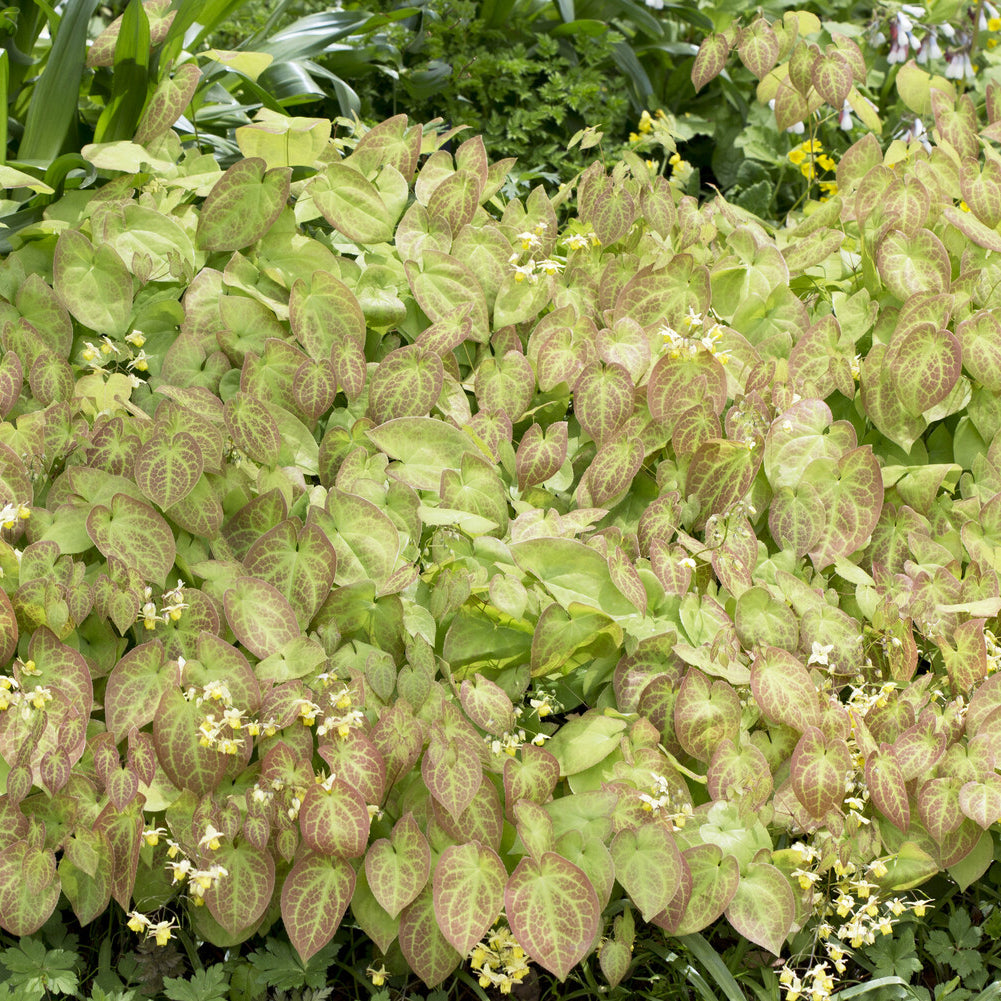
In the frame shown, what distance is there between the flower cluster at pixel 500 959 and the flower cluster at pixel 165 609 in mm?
615

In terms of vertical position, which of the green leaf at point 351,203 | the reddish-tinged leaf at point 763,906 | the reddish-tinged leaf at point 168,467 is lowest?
the reddish-tinged leaf at point 763,906

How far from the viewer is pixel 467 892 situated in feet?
4.68

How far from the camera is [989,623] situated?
1894mm

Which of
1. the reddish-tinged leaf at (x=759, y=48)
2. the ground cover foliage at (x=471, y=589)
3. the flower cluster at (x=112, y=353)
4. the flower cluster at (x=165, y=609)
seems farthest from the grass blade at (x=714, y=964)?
the reddish-tinged leaf at (x=759, y=48)

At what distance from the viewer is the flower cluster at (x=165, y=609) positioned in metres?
1.54

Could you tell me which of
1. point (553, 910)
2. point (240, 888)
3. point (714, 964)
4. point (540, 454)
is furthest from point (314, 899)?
point (540, 454)

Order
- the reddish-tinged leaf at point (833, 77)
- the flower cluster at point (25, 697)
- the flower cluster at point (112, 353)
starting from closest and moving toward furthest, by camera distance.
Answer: the flower cluster at point (25, 697)
the flower cluster at point (112, 353)
the reddish-tinged leaf at point (833, 77)

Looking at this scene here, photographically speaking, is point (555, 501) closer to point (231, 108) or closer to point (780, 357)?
point (780, 357)

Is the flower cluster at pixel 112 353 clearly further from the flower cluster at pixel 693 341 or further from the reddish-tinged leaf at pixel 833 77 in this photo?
the reddish-tinged leaf at pixel 833 77

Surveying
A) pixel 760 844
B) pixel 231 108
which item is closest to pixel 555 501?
pixel 760 844

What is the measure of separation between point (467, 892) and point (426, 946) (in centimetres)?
11

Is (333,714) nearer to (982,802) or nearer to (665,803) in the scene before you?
(665,803)

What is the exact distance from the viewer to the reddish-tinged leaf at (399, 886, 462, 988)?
1461 mm

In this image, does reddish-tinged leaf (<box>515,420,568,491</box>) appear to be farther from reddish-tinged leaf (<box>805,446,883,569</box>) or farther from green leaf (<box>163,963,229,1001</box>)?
green leaf (<box>163,963,229,1001</box>)
